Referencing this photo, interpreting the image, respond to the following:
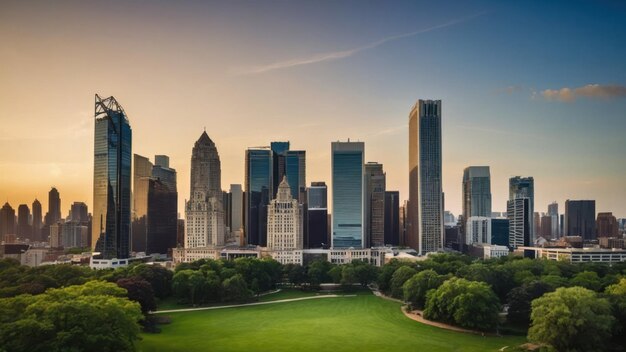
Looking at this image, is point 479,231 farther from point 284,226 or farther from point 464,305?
point 464,305

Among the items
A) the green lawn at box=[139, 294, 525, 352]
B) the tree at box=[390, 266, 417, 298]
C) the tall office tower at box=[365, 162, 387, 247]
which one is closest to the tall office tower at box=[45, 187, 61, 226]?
the tall office tower at box=[365, 162, 387, 247]

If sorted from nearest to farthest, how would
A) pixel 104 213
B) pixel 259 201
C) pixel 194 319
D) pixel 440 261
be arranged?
pixel 194 319 → pixel 440 261 → pixel 104 213 → pixel 259 201

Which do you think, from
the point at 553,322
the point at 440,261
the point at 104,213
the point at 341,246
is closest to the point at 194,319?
the point at 553,322

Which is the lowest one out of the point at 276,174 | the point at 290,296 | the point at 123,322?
the point at 290,296

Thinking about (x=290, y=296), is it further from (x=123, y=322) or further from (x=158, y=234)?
(x=158, y=234)

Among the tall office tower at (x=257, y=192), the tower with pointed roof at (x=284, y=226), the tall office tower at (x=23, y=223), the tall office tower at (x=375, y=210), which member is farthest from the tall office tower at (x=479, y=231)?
the tall office tower at (x=23, y=223)

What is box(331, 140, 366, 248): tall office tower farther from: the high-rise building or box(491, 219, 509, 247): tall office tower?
the high-rise building
